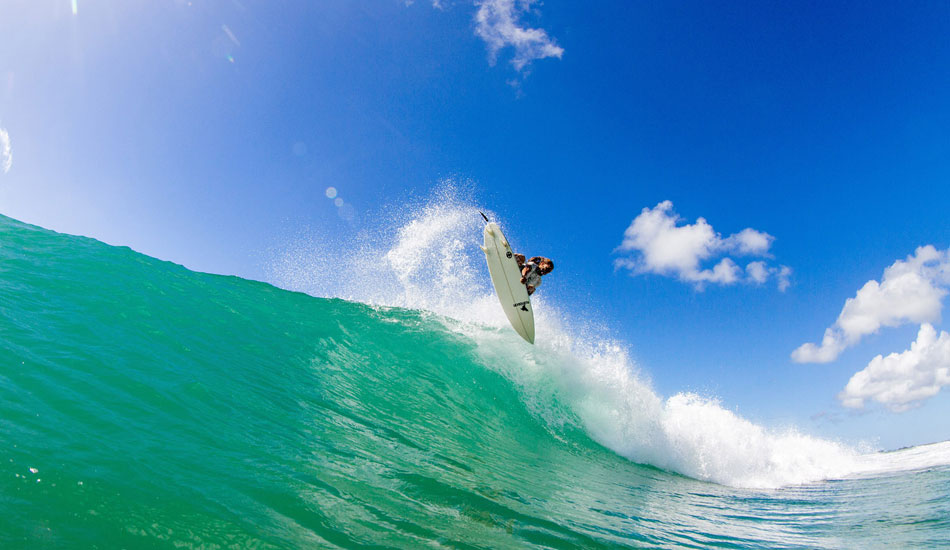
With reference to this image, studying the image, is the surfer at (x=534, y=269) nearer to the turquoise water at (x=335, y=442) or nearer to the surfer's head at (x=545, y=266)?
the surfer's head at (x=545, y=266)

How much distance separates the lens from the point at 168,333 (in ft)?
23.0

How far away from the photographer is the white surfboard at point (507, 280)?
1110cm

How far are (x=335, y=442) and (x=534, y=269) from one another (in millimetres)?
7010

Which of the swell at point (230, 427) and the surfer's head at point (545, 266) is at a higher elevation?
the surfer's head at point (545, 266)

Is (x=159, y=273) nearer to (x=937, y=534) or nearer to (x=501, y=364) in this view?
(x=501, y=364)

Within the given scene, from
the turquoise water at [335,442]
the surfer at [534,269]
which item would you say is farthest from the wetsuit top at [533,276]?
the turquoise water at [335,442]

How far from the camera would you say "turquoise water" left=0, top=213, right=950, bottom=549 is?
2850 millimetres

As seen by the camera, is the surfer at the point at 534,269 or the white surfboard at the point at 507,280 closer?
the surfer at the point at 534,269

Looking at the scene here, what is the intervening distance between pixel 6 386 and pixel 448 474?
14.2 feet

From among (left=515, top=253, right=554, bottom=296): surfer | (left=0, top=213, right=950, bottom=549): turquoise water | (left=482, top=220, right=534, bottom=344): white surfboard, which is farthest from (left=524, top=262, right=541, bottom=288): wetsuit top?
(left=0, top=213, right=950, bottom=549): turquoise water

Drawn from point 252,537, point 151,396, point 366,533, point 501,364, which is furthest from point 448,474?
point 501,364

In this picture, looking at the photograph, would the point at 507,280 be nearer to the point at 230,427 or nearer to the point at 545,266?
the point at 545,266

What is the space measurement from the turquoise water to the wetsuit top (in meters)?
2.28

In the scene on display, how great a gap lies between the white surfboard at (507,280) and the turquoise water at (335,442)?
962 mm
